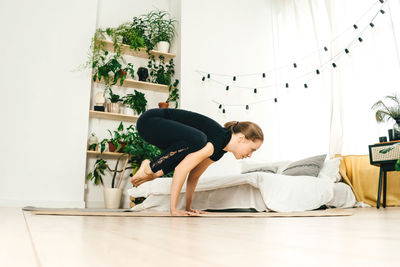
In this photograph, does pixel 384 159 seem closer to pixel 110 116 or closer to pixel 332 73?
pixel 332 73

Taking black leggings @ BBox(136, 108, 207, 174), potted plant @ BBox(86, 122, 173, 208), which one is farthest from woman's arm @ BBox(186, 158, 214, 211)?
potted plant @ BBox(86, 122, 173, 208)

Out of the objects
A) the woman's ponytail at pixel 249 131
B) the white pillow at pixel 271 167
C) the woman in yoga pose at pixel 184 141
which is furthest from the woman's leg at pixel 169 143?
the white pillow at pixel 271 167

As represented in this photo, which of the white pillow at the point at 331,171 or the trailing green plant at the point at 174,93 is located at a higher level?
the trailing green plant at the point at 174,93

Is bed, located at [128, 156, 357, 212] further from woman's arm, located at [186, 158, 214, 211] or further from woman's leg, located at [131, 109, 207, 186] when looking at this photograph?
woman's leg, located at [131, 109, 207, 186]

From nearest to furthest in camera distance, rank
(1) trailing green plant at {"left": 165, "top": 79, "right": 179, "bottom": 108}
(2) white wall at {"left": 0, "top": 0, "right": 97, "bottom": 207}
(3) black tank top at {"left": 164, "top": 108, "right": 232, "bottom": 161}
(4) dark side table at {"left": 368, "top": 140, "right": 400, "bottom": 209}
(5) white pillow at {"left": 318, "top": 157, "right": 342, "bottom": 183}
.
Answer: (3) black tank top at {"left": 164, "top": 108, "right": 232, "bottom": 161} → (4) dark side table at {"left": 368, "top": 140, "right": 400, "bottom": 209} → (5) white pillow at {"left": 318, "top": 157, "right": 342, "bottom": 183} → (2) white wall at {"left": 0, "top": 0, "right": 97, "bottom": 207} → (1) trailing green plant at {"left": 165, "top": 79, "right": 179, "bottom": 108}

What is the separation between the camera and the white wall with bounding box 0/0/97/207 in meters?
4.09

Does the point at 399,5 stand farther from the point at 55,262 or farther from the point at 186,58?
the point at 55,262

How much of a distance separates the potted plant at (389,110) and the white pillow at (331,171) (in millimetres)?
636

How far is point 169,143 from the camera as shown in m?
2.27

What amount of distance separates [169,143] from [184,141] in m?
0.16

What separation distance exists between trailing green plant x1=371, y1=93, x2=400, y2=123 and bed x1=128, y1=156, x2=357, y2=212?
104 centimetres

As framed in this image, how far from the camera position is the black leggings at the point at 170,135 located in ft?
7.00

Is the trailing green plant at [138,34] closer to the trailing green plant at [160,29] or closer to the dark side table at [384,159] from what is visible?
the trailing green plant at [160,29]

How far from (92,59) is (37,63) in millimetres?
671
